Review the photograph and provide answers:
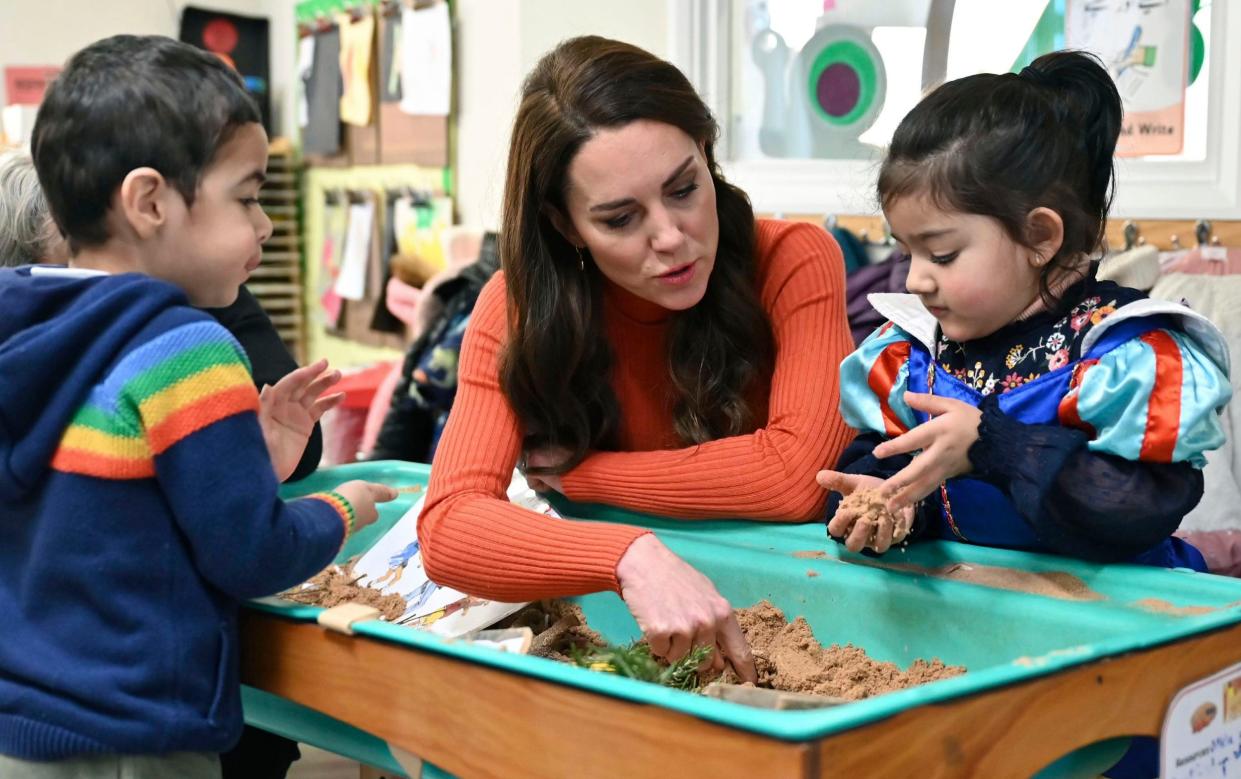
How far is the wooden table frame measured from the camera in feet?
2.87

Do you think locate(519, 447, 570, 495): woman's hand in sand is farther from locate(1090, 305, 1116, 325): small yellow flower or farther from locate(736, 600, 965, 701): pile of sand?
Answer: locate(1090, 305, 1116, 325): small yellow flower

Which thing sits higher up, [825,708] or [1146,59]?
[1146,59]

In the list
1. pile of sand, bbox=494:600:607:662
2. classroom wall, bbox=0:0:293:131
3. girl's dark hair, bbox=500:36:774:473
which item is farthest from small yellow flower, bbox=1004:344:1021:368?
classroom wall, bbox=0:0:293:131

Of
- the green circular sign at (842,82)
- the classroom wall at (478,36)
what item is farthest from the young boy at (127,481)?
the green circular sign at (842,82)

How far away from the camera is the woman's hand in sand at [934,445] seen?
134cm

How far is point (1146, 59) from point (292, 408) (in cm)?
173

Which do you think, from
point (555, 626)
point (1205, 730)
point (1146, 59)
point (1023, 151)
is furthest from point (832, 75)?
point (1205, 730)

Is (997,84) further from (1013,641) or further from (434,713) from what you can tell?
(434,713)

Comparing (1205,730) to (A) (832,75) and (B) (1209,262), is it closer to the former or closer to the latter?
(B) (1209,262)

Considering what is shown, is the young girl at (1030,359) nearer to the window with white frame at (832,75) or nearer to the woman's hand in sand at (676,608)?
the woman's hand in sand at (676,608)

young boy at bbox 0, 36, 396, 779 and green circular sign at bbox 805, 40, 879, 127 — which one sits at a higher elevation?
green circular sign at bbox 805, 40, 879, 127

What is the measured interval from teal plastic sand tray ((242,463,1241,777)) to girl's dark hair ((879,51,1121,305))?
337mm

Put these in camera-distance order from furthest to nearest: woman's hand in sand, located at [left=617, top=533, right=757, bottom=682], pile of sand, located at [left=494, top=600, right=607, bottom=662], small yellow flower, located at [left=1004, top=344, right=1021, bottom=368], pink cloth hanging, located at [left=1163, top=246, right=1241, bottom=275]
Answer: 1. pink cloth hanging, located at [left=1163, top=246, right=1241, bottom=275]
2. pile of sand, located at [left=494, top=600, right=607, bottom=662]
3. small yellow flower, located at [left=1004, top=344, right=1021, bottom=368]
4. woman's hand in sand, located at [left=617, top=533, right=757, bottom=682]

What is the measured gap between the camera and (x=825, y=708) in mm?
902
